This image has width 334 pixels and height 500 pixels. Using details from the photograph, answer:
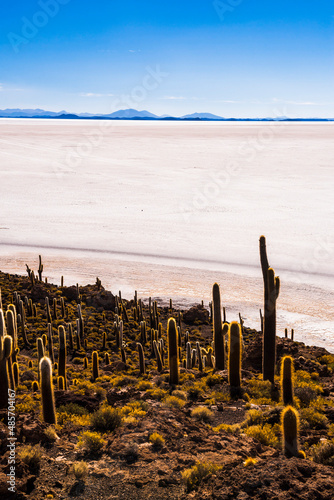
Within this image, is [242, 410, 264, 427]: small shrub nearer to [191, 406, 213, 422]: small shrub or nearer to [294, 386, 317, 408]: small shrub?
[191, 406, 213, 422]: small shrub

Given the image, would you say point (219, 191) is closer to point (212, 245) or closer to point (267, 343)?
point (212, 245)

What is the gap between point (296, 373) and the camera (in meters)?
11.9

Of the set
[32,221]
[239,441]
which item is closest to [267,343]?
[239,441]

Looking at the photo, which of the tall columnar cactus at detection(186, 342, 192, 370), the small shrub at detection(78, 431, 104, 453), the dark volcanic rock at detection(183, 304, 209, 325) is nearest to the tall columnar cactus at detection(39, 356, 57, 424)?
the small shrub at detection(78, 431, 104, 453)

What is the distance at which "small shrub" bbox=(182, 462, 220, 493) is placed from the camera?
5.84m

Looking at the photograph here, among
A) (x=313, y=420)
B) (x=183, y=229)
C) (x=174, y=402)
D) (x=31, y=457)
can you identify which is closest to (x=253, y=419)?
(x=313, y=420)

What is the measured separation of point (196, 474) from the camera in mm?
5926

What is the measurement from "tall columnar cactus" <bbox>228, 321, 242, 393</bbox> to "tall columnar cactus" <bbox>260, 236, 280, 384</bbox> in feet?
2.46

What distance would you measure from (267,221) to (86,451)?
2905 cm

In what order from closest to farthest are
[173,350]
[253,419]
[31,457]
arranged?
[31,457], [253,419], [173,350]

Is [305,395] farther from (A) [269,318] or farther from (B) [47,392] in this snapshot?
(B) [47,392]

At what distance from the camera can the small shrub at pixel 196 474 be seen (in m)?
5.84

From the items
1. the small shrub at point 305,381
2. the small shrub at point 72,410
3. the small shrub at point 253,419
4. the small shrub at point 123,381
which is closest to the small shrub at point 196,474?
the small shrub at point 253,419

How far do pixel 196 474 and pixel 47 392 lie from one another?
9.38 ft
